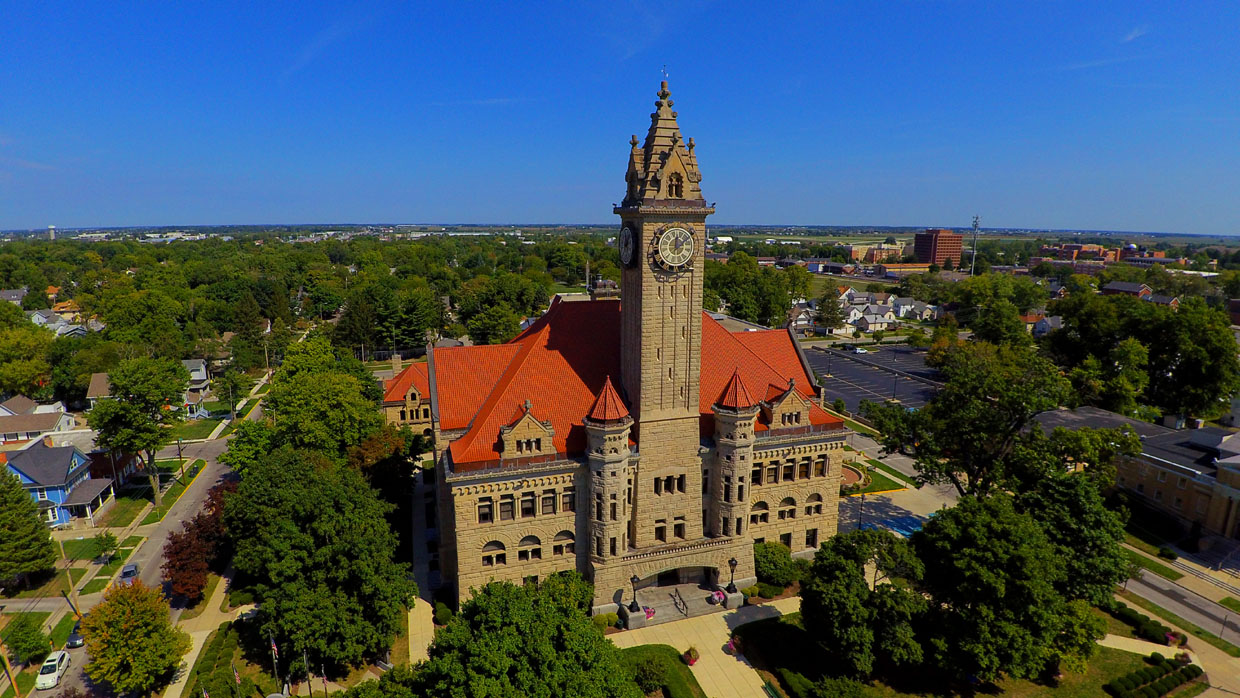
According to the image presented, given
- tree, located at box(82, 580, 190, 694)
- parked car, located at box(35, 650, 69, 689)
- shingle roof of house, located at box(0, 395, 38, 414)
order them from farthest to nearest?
shingle roof of house, located at box(0, 395, 38, 414) < parked car, located at box(35, 650, 69, 689) < tree, located at box(82, 580, 190, 694)

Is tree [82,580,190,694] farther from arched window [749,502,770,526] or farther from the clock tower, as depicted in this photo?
arched window [749,502,770,526]

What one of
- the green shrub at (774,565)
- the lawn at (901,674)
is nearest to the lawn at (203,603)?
the lawn at (901,674)

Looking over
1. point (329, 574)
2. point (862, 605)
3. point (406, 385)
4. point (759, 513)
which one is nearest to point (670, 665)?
point (862, 605)

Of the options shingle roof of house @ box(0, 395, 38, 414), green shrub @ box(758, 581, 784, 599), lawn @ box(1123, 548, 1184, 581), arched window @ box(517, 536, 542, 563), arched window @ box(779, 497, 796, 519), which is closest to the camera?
arched window @ box(517, 536, 542, 563)

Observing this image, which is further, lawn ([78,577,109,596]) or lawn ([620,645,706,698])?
lawn ([78,577,109,596])

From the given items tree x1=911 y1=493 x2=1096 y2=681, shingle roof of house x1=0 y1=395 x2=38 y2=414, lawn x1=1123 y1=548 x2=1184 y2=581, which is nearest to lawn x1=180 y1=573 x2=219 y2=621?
tree x1=911 y1=493 x2=1096 y2=681
